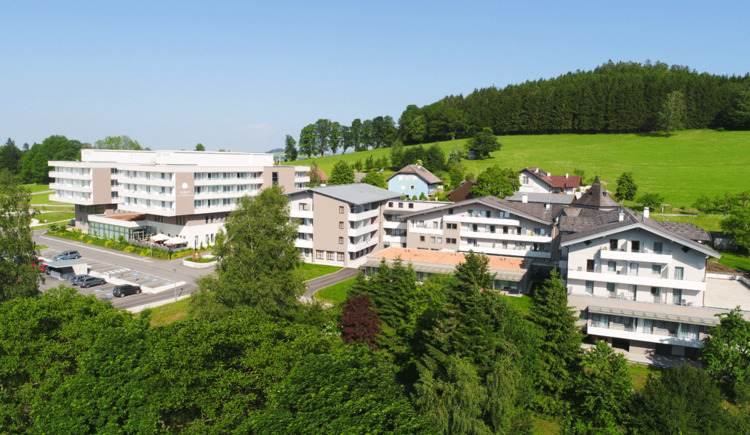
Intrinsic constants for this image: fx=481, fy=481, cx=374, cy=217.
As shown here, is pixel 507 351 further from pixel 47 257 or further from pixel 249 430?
pixel 47 257

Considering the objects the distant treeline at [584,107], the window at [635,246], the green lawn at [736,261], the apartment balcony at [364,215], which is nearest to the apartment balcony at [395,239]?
the apartment balcony at [364,215]

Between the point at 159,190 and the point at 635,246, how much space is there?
62252 mm

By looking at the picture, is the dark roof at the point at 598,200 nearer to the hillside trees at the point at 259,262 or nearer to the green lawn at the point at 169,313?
the hillside trees at the point at 259,262

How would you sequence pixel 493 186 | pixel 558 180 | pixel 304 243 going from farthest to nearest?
pixel 558 180 < pixel 493 186 < pixel 304 243

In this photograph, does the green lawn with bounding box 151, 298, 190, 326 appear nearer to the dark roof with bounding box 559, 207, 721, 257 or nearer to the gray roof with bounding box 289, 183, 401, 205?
the gray roof with bounding box 289, 183, 401, 205

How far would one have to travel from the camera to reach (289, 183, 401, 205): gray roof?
62938 millimetres

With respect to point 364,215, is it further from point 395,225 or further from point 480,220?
point 480,220

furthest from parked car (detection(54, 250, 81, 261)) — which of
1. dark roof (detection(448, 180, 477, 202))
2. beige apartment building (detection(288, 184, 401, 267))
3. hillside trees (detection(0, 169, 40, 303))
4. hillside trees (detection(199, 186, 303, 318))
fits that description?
dark roof (detection(448, 180, 477, 202))

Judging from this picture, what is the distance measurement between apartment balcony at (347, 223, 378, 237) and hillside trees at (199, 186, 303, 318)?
26520 millimetres

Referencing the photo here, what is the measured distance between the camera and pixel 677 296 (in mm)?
39969

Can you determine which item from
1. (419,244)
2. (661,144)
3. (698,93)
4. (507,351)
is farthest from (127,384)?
(698,93)

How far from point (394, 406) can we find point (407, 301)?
17.5 m

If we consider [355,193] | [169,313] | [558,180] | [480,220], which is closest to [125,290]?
[169,313]

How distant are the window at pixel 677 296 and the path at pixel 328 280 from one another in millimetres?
32784
